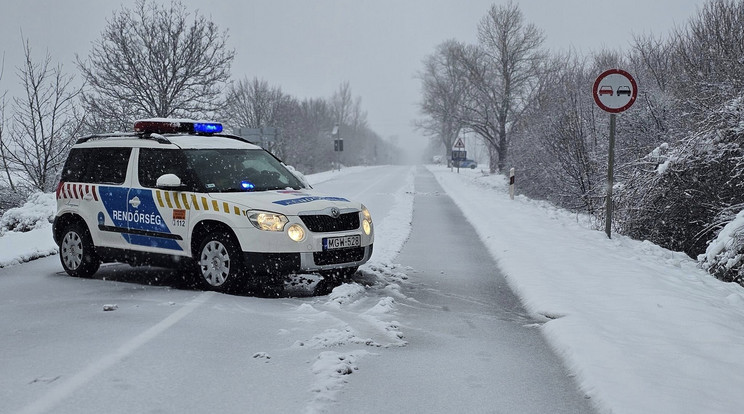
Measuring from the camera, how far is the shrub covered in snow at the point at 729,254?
8.23 meters

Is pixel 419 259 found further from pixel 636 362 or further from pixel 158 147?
pixel 636 362

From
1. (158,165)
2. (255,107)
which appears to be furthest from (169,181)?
(255,107)

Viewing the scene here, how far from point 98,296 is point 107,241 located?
3.76 ft

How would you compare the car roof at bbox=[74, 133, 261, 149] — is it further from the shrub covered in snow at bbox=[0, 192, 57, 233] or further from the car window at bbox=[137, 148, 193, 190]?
the shrub covered in snow at bbox=[0, 192, 57, 233]

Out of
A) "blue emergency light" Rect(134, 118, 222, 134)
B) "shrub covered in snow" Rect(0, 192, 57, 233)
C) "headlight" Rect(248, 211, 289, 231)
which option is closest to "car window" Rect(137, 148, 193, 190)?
"blue emergency light" Rect(134, 118, 222, 134)

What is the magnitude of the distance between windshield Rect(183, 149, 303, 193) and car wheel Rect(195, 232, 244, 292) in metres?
0.65

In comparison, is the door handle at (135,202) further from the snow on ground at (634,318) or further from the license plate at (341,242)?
the snow on ground at (634,318)

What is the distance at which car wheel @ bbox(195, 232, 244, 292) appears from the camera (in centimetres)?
702

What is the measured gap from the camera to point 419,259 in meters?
9.97

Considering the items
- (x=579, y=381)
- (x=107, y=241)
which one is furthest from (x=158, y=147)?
(x=579, y=381)

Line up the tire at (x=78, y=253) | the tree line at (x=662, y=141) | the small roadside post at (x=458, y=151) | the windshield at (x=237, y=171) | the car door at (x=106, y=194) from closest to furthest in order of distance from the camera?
1. the windshield at (x=237, y=171)
2. the car door at (x=106, y=194)
3. the tire at (x=78, y=253)
4. the tree line at (x=662, y=141)
5. the small roadside post at (x=458, y=151)

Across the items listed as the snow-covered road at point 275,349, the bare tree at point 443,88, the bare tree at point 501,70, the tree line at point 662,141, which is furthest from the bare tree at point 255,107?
the snow-covered road at point 275,349

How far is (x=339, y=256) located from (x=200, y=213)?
1.60 meters

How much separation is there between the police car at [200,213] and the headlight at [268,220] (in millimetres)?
11
